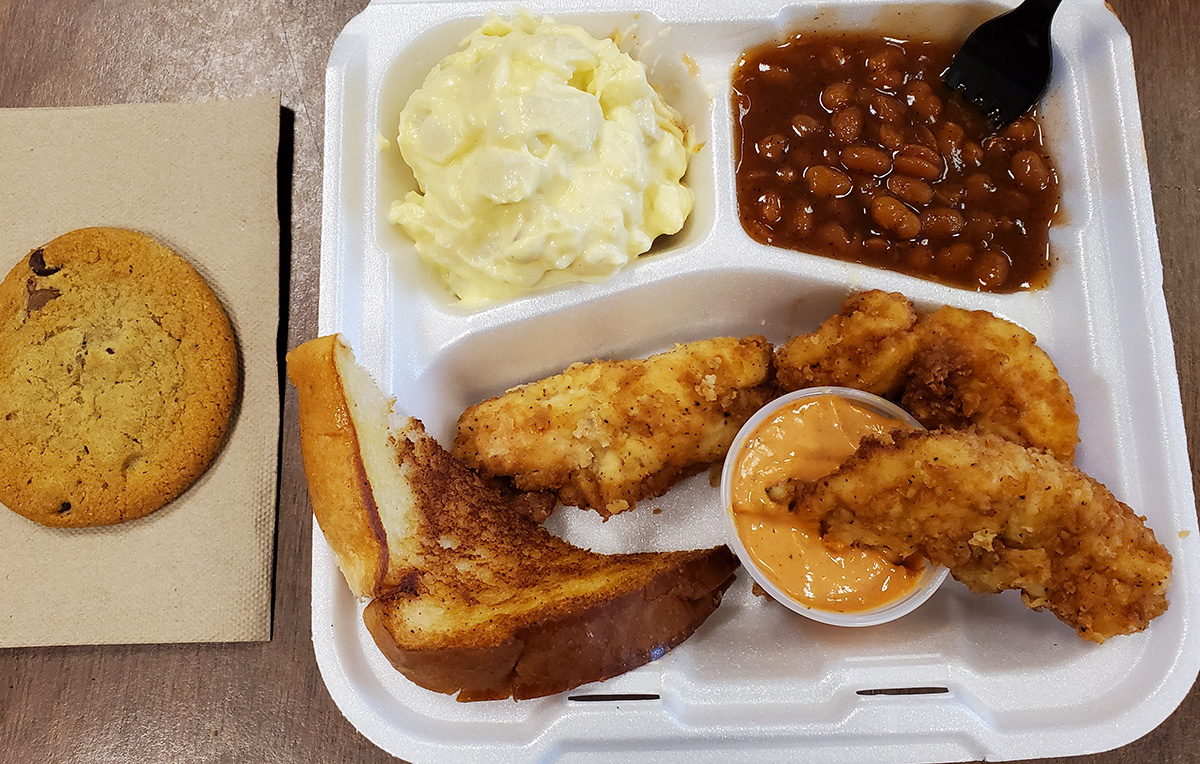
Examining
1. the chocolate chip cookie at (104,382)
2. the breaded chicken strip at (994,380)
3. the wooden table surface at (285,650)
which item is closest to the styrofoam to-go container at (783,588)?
the breaded chicken strip at (994,380)

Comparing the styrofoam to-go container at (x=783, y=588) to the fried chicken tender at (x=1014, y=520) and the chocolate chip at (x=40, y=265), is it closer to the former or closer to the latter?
the fried chicken tender at (x=1014, y=520)

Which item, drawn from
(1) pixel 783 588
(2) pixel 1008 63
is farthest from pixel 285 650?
(2) pixel 1008 63

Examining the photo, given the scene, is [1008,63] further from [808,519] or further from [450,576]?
[450,576]

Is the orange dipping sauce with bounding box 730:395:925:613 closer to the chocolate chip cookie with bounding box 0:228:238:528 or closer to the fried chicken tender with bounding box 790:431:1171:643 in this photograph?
the fried chicken tender with bounding box 790:431:1171:643

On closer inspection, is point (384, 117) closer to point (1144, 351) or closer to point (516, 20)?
point (516, 20)

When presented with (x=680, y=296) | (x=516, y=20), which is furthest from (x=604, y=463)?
(x=516, y=20)
